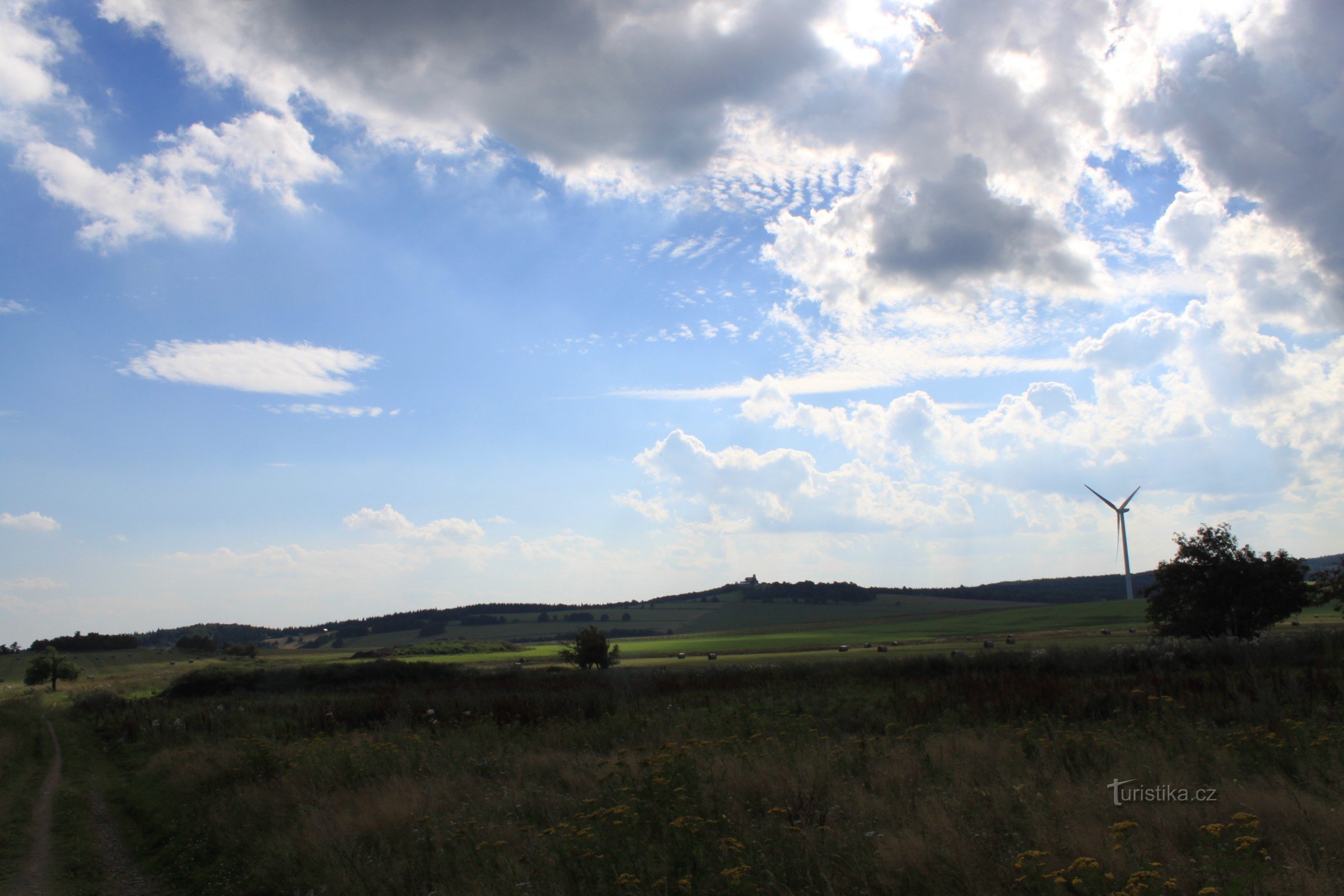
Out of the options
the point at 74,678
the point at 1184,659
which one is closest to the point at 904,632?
the point at 1184,659

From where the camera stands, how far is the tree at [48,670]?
78.4 metres

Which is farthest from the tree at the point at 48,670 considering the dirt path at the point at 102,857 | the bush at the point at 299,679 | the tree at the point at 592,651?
the dirt path at the point at 102,857

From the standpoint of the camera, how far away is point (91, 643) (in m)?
141

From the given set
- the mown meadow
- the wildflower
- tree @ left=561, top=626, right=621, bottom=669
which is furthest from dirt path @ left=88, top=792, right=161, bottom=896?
tree @ left=561, top=626, right=621, bottom=669

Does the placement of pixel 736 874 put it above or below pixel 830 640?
above

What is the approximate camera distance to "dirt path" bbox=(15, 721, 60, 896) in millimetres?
10289

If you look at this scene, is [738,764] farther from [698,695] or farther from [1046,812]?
[698,695]

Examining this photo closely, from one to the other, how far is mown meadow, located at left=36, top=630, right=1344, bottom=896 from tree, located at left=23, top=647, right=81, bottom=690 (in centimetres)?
7772

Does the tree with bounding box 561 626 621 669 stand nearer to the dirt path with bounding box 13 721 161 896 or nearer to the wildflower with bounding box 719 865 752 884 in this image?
the dirt path with bounding box 13 721 161 896

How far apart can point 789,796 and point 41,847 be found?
12733 millimetres

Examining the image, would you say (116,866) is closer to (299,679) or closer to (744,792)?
(744,792)

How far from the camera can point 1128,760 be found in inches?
397

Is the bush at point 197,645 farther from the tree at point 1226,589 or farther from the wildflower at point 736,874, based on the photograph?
the wildflower at point 736,874

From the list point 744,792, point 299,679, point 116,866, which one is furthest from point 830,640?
point 116,866
